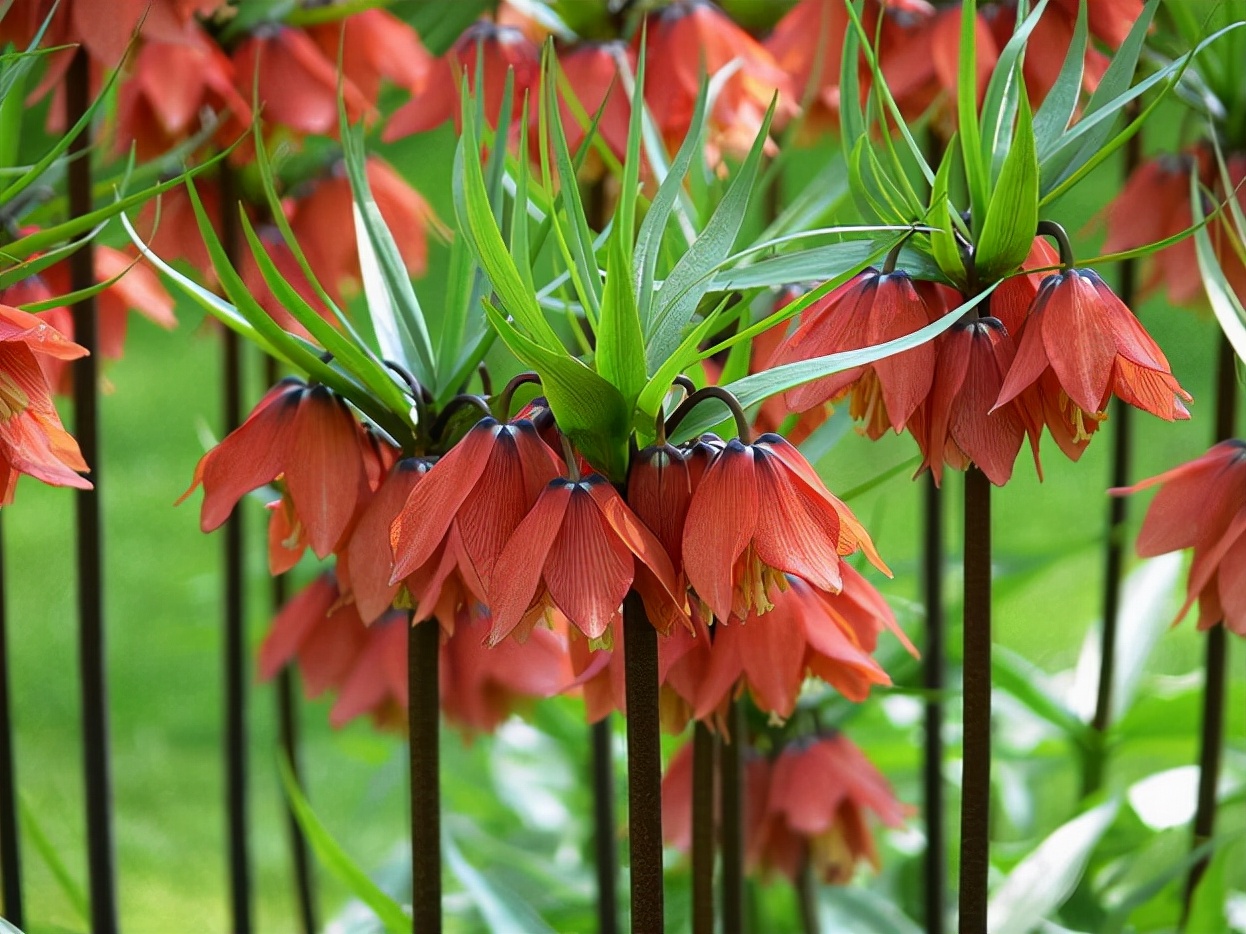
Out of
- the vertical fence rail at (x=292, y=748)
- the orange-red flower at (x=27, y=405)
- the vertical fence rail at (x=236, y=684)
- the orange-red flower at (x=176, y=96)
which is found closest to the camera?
the orange-red flower at (x=27, y=405)

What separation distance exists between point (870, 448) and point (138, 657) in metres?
Result: 1.54

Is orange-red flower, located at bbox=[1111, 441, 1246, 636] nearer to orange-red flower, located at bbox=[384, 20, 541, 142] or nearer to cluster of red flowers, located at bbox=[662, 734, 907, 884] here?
cluster of red flowers, located at bbox=[662, 734, 907, 884]

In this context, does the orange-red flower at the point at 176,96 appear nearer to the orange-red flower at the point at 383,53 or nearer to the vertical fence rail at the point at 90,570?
the vertical fence rail at the point at 90,570

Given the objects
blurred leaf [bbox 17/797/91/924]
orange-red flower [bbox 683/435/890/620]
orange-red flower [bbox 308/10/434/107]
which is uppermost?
orange-red flower [bbox 308/10/434/107]

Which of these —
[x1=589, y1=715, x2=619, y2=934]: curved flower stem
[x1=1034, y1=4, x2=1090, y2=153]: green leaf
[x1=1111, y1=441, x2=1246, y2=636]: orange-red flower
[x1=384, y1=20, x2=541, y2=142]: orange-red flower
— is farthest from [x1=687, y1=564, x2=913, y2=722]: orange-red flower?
[x1=384, y1=20, x2=541, y2=142]: orange-red flower

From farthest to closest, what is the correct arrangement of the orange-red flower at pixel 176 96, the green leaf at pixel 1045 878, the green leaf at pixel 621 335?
the orange-red flower at pixel 176 96 → the green leaf at pixel 1045 878 → the green leaf at pixel 621 335

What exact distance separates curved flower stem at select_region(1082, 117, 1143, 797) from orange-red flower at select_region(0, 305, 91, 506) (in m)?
1.01

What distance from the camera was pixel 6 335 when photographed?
80 cm

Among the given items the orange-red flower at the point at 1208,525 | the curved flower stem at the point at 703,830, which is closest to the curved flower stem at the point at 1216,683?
the orange-red flower at the point at 1208,525

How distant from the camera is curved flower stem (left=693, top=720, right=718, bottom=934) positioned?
1.08 m

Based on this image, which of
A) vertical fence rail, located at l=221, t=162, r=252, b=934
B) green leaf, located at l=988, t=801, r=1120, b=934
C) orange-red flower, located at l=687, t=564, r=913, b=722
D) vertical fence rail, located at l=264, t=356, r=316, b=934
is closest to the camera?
orange-red flower, located at l=687, t=564, r=913, b=722

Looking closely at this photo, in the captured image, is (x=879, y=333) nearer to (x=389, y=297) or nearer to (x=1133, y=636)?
(x=389, y=297)

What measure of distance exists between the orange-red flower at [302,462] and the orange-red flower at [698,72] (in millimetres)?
651

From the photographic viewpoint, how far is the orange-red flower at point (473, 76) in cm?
146
